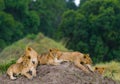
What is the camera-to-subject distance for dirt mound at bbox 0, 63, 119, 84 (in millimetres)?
10094

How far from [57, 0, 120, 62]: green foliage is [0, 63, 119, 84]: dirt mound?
21132 millimetres

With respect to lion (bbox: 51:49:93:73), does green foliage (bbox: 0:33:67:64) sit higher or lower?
higher

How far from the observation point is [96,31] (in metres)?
34.3

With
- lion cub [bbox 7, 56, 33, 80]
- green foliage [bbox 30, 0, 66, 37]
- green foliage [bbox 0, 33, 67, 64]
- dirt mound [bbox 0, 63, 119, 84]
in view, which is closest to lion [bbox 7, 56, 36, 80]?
lion cub [bbox 7, 56, 33, 80]

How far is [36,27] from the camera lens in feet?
145

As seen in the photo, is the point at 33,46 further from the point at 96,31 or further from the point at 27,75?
the point at 27,75

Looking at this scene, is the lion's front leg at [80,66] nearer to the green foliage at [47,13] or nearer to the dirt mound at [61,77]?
the dirt mound at [61,77]

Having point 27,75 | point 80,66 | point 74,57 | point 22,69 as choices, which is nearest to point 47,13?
point 74,57

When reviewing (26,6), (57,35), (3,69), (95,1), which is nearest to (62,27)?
(57,35)

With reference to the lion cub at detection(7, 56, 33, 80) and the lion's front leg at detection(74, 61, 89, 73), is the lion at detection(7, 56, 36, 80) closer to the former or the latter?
the lion cub at detection(7, 56, 33, 80)

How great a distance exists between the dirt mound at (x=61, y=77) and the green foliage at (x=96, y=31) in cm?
2113

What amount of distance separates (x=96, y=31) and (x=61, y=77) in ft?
79.6

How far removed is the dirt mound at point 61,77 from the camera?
397 inches

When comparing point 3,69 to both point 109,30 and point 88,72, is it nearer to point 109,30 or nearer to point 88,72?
point 88,72
